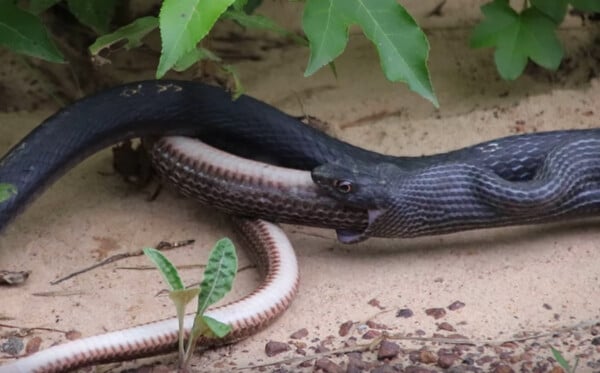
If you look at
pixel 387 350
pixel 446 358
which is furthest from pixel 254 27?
pixel 446 358

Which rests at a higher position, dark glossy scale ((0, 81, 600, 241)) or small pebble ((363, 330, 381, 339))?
dark glossy scale ((0, 81, 600, 241))

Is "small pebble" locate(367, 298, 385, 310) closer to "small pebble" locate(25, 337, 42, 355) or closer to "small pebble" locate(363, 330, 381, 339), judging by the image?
"small pebble" locate(363, 330, 381, 339)

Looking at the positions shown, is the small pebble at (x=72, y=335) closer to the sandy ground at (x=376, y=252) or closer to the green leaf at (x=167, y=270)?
the sandy ground at (x=376, y=252)

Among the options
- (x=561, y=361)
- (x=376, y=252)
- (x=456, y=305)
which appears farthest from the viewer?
(x=376, y=252)

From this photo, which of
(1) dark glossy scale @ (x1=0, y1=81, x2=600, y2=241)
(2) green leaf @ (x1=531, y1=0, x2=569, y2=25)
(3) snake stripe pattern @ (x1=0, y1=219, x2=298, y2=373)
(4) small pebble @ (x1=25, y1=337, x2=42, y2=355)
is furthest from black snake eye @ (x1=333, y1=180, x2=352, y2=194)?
(2) green leaf @ (x1=531, y1=0, x2=569, y2=25)

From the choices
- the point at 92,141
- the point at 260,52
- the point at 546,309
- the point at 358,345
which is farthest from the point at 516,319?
the point at 260,52

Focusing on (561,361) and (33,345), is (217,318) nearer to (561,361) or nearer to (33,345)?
(33,345)
